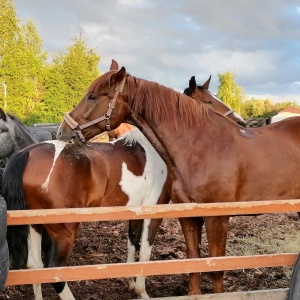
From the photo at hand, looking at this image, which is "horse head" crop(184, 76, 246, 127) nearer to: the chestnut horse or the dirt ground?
the dirt ground

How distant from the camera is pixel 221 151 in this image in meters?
3.45

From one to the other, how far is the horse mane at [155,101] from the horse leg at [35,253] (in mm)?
1416

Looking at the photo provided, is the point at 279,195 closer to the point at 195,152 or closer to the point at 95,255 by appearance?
the point at 195,152

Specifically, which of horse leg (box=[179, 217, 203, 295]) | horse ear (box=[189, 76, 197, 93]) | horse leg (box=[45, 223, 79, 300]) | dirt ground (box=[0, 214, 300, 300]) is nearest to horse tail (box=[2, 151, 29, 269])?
horse leg (box=[45, 223, 79, 300])

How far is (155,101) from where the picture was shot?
348 cm

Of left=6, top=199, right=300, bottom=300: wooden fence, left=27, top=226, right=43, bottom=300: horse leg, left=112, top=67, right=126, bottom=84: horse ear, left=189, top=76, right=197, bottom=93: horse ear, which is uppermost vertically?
left=189, top=76, right=197, bottom=93: horse ear

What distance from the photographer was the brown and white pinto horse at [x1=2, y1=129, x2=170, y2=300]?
361cm

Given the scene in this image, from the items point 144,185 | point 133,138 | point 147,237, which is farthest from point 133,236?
point 133,138

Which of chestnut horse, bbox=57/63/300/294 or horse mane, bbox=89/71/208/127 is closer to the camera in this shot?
chestnut horse, bbox=57/63/300/294

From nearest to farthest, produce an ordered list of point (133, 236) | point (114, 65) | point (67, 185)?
point (67, 185), point (114, 65), point (133, 236)

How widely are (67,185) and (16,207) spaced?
0.46 meters

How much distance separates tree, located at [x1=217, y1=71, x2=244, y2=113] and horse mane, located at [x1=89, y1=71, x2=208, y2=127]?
42230 mm

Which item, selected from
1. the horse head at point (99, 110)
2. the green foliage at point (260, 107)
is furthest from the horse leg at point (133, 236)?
the green foliage at point (260, 107)

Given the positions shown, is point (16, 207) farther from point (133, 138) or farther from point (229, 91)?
point (229, 91)
